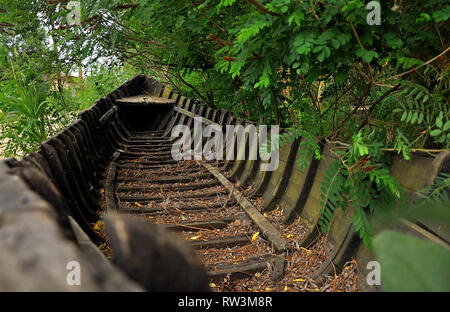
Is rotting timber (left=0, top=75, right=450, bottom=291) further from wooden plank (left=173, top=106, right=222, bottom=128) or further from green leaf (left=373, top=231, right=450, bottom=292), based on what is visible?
green leaf (left=373, top=231, right=450, bottom=292)

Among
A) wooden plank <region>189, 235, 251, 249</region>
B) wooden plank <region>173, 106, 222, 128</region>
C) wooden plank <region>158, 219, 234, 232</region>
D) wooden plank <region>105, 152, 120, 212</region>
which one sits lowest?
wooden plank <region>189, 235, 251, 249</region>

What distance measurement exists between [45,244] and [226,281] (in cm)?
144

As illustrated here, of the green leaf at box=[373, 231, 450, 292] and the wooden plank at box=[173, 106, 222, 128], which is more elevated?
the wooden plank at box=[173, 106, 222, 128]

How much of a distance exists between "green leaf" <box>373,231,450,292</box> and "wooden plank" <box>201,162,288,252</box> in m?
1.73

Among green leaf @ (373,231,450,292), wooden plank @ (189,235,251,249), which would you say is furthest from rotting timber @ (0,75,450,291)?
green leaf @ (373,231,450,292)

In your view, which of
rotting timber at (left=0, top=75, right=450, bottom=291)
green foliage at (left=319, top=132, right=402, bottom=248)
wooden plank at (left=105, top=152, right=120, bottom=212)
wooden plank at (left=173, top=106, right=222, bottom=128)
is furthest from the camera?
wooden plank at (left=173, top=106, right=222, bottom=128)

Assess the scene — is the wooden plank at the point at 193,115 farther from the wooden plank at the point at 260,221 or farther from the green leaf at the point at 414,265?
the green leaf at the point at 414,265

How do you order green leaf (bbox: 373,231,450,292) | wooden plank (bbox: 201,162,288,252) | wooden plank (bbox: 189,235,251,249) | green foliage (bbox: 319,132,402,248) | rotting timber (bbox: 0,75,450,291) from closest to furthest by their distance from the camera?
green leaf (bbox: 373,231,450,292) → rotting timber (bbox: 0,75,450,291) → green foliage (bbox: 319,132,402,248) → wooden plank (bbox: 201,162,288,252) → wooden plank (bbox: 189,235,251,249)

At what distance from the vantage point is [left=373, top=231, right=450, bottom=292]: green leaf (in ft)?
1.28

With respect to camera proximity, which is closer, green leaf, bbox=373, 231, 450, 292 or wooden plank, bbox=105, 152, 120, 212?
green leaf, bbox=373, 231, 450, 292

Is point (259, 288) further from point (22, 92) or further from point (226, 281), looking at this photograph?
point (22, 92)

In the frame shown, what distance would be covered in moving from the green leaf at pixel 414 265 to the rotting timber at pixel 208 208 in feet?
1.35

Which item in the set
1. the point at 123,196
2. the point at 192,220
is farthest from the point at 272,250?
the point at 123,196

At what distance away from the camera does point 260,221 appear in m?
2.45
